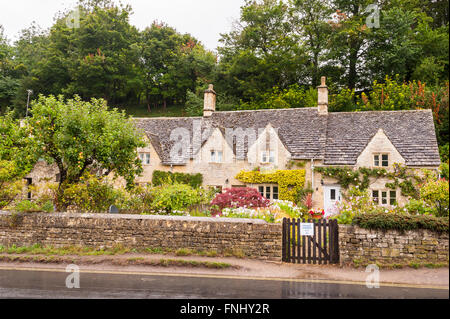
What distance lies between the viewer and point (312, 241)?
37.0 feet

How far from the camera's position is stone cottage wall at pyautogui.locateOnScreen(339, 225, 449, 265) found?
1023 cm

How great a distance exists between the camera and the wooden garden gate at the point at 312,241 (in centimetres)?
1102

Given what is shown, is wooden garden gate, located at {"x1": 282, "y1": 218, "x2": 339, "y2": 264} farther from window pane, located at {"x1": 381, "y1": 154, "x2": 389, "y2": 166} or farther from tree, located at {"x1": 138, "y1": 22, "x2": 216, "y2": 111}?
tree, located at {"x1": 138, "y1": 22, "x2": 216, "y2": 111}

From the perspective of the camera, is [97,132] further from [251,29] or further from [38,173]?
[251,29]

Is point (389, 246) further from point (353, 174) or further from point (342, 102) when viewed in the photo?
point (342, 102)

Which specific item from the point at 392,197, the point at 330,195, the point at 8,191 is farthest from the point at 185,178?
the point at 392,197

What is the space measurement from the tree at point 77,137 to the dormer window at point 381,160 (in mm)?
17089

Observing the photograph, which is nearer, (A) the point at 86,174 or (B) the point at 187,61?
(A) the point at 86,174

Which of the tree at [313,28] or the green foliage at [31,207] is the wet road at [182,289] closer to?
the green foliage at [31,207]

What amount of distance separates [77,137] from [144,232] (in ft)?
18.3

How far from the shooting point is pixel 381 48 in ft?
130

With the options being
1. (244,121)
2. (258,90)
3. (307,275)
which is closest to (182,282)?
(307,275)

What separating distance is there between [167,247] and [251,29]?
37.0 metres

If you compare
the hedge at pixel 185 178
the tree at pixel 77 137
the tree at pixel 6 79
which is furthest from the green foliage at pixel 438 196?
the tree at pixel 6 79
